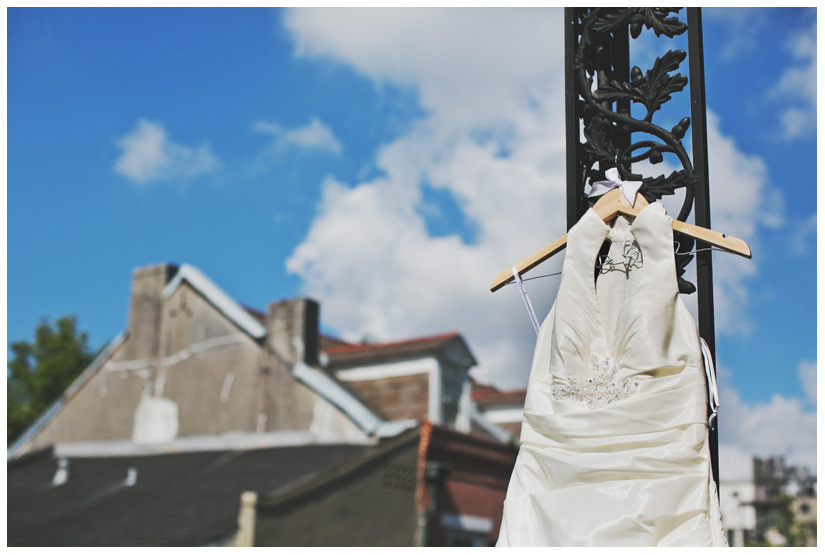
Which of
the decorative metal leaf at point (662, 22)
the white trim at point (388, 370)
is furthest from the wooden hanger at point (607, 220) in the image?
the white trim at point (388, 370)

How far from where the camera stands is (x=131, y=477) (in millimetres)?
10633

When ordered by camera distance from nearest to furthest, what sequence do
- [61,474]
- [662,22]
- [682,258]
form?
[682,258]
[662,22]
[61,474]

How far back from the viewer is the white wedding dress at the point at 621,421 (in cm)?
207

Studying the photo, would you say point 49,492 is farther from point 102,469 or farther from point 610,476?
point 610,476

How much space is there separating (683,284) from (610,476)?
61cm

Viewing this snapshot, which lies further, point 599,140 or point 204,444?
point 204,444

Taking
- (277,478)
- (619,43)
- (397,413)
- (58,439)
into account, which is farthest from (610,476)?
(58,439)

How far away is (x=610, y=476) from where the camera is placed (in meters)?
2.13

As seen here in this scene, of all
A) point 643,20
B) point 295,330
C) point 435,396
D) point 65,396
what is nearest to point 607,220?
point 643,20

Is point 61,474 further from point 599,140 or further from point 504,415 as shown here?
point 599,140

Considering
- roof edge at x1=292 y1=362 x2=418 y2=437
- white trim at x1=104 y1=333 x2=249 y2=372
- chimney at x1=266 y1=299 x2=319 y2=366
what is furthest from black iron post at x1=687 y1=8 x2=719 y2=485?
white trim at x1=104 y1=333 x2=249 y2=372

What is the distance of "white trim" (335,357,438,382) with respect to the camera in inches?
425

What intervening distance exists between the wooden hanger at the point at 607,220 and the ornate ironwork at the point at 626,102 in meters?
0.08

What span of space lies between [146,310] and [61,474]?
2.49 meters
